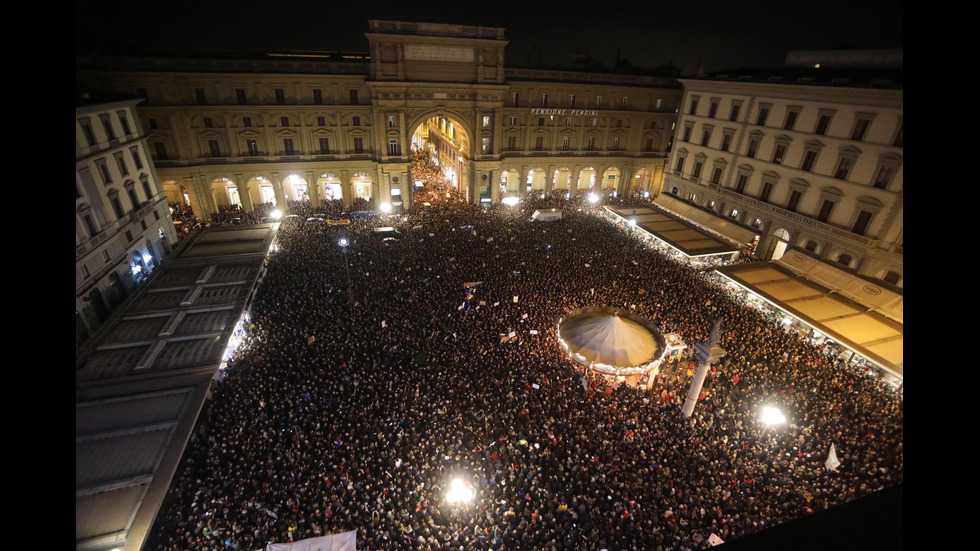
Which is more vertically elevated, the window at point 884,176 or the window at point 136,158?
the window at point 884,176

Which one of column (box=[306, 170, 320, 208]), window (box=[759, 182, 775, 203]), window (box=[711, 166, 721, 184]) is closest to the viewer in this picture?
window (box=[759, 182, 775, 203])

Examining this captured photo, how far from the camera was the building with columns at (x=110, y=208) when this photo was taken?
22.4 m

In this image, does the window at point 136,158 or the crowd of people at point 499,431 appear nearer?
the crowd of people at point 499,431

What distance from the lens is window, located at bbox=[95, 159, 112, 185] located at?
24.1 meters

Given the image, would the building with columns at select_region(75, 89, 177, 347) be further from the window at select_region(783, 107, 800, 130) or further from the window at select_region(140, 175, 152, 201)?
the window at select_region(783, 107, 800, 130)

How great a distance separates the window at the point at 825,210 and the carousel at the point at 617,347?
54.1 feet

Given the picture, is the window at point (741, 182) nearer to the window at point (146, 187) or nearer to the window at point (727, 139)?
the window at point (727, 139)

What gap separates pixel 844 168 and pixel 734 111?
10.2 metres

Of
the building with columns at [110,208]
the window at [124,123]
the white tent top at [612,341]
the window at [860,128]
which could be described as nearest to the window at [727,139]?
the window at [860,128]

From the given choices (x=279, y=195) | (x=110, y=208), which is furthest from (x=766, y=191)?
(x=110, y=208)

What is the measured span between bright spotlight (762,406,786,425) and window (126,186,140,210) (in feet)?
119

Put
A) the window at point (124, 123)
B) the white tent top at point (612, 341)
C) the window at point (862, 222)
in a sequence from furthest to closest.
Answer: the window at point (124, 123) → the window at point (862, 222) → the white tent top at point (612, 341)

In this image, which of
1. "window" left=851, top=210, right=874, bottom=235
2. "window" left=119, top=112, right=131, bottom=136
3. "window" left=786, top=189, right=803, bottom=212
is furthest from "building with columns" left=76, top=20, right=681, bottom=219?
"window" left=851, top=210, right=874, bottom=235

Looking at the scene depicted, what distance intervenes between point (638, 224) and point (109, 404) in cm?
3450
